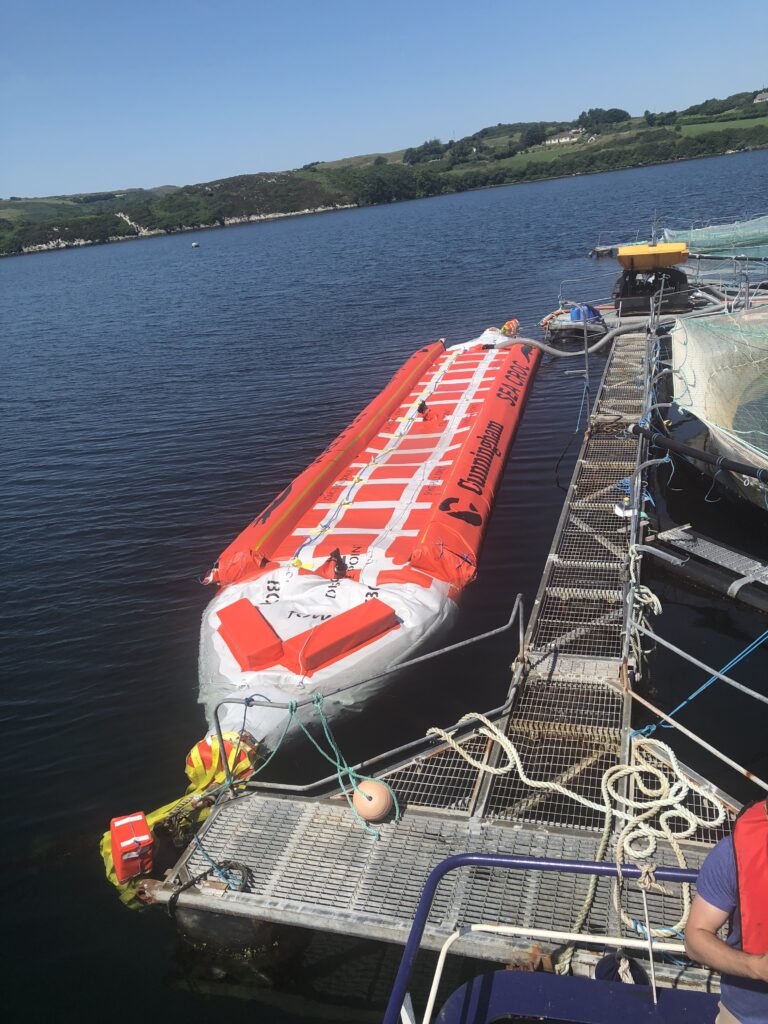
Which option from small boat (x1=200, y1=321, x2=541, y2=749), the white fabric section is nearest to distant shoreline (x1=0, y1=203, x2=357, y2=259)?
small boat (x1=200, y1=321, x2=541, y2=749)

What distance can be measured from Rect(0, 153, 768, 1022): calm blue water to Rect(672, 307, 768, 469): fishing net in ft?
8.32

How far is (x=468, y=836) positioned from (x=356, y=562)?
249 inches

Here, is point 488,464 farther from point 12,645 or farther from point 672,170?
point 672,170

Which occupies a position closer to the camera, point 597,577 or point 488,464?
point 597,577

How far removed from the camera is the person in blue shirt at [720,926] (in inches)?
140

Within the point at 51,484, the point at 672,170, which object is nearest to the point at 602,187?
the point at 672,170

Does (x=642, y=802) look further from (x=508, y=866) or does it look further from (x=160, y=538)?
(x=160, y=538)

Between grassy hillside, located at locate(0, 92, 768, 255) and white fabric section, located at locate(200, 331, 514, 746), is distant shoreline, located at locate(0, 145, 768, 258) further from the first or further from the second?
white fabric section, located at locate(200, 331, 514, 746)

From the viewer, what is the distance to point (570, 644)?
36.4ft

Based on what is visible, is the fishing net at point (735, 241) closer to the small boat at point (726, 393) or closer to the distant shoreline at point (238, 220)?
the small boat at point (726, 393)

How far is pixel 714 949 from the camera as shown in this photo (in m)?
3.65

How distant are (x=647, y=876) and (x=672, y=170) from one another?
136541 mm

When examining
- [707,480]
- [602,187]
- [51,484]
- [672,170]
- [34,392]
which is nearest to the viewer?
[707,480]

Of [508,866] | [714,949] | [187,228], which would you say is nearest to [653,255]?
[508,866]
